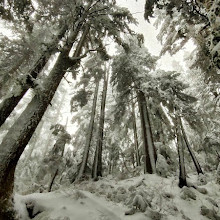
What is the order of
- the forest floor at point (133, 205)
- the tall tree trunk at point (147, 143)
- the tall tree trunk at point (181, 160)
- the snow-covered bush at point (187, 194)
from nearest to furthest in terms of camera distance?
the forest floor at point (133, 205)
the snow-covered bush at point (187, 194)
the tall tree trunk at point (181, 160)
the tall tree trunk at point (147, 143)

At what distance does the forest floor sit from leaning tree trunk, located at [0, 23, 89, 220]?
565 millimetres

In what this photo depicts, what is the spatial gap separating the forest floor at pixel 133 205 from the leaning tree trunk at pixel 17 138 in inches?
22.3

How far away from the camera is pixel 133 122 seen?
44.7 feet

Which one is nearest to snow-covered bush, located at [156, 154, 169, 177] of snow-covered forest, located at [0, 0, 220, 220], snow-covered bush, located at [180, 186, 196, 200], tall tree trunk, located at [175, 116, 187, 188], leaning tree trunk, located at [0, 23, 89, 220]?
snow-covered forest, located at [0, 0, 220, 220]

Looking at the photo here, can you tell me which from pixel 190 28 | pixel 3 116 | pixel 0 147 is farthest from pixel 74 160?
pixel 190 28

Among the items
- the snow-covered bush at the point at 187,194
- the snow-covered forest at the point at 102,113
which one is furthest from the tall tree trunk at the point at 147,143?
the snow-covered bush at the point at 187,194

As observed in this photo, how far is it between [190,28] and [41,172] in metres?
10.5

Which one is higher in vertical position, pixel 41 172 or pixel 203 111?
pixel 203 111

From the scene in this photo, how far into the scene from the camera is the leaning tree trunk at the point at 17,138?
376 cm

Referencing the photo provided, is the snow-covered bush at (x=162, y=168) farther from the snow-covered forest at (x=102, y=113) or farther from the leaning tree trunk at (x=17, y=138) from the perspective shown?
the leaning tree trunk at (x=17, y=138)

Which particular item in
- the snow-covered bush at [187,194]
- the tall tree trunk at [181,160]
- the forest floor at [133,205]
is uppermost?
the tall tree trunk at [181,160]

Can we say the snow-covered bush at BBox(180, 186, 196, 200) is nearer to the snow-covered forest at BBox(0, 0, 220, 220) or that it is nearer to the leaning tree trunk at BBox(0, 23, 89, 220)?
the snow-covered forest at BBox(0, 0, 220, 220)

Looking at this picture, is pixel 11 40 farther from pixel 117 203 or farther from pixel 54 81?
pixel 117 203

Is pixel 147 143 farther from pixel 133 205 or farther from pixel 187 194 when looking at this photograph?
pixel 133 205
